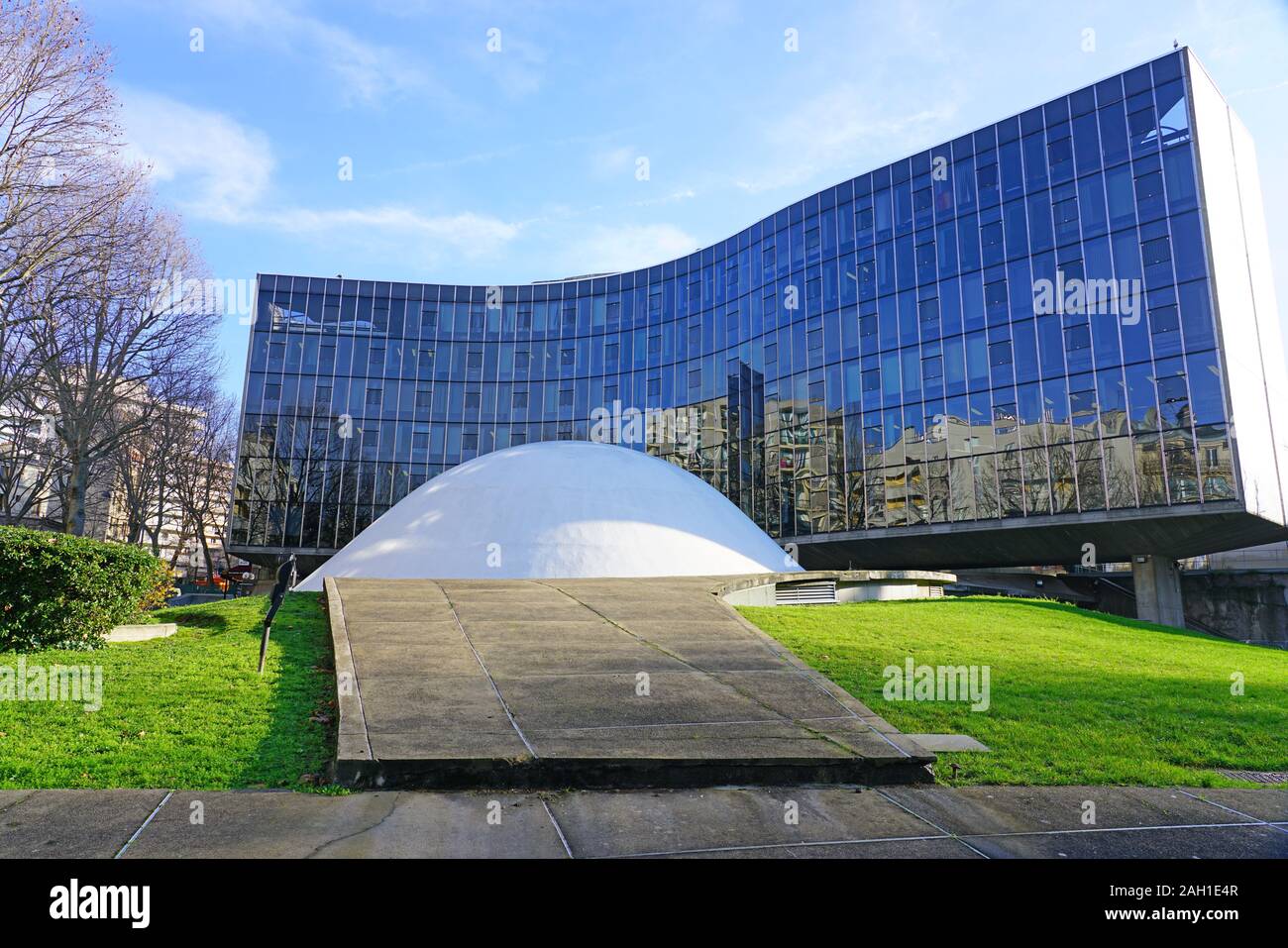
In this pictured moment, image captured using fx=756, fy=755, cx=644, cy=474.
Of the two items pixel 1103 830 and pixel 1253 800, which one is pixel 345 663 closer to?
pixel 1103 830

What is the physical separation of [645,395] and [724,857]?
47156mm

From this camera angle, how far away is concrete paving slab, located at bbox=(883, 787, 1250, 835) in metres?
5.28

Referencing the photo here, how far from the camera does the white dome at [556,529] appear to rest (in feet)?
61.9

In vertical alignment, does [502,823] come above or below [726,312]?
below

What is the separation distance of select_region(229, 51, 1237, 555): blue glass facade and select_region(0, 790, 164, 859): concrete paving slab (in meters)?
36.4

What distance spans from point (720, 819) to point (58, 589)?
411 inches

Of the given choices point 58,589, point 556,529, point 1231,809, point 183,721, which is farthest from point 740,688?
point 556,529

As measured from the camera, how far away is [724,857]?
4.45m

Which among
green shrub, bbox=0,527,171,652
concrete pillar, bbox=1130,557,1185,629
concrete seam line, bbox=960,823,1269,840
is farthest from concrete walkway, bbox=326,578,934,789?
concrete pillar, bbox=1130,557,1185,629

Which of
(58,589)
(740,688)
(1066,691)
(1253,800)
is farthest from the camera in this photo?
(58,589)

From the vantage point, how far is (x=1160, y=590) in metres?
35.6
